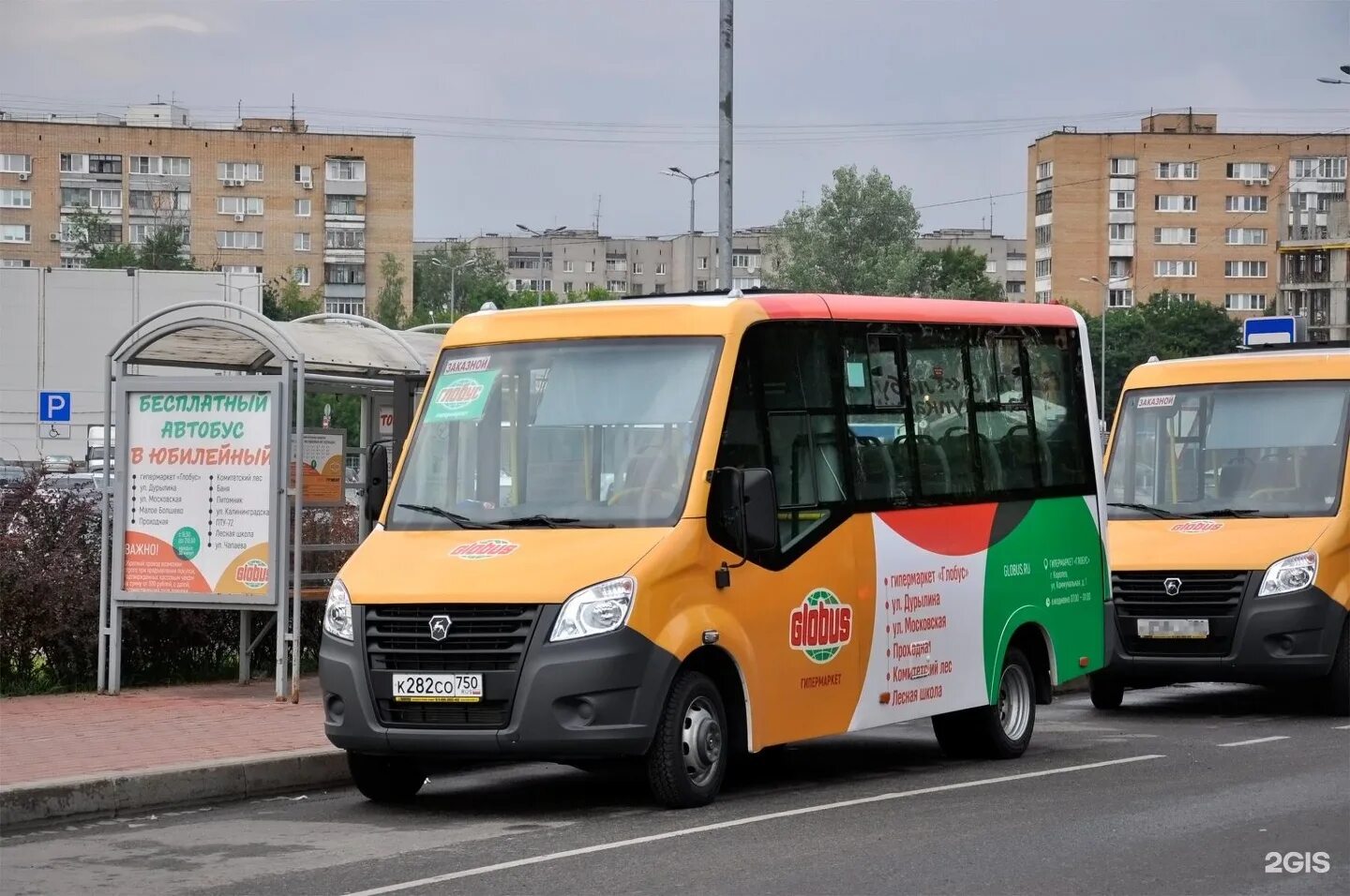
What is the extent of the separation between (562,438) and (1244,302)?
136439 mm

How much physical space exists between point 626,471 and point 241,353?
6.37m

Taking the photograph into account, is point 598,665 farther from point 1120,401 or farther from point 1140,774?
point 1120,401

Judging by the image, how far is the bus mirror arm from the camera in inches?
406

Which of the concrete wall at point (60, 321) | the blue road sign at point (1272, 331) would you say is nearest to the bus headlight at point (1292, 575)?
the blue road sign at point (1272, 331)

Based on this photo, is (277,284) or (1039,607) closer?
(1039,607)

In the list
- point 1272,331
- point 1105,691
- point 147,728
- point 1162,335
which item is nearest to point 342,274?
point 1162,335

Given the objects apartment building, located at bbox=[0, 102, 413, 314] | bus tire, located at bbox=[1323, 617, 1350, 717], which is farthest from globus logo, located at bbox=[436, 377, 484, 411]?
apartment building, located at bbox=[0, 102, 413, 314]

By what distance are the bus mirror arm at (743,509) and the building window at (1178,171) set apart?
436ft

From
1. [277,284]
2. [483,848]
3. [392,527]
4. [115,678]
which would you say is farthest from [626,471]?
[277,284]

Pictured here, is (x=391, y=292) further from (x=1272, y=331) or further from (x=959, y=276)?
(x=1272, y=331)

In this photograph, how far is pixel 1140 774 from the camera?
38.9ft

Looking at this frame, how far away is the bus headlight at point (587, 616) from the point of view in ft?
32.1

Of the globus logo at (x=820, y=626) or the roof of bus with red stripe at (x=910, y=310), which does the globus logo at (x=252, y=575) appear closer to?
the roof of bus with red stripe at (x=910, y=310)

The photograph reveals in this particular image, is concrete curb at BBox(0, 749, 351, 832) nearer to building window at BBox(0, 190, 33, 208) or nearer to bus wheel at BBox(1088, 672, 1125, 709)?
bus wheel at BBox(1088, 672, 1125, 709)
